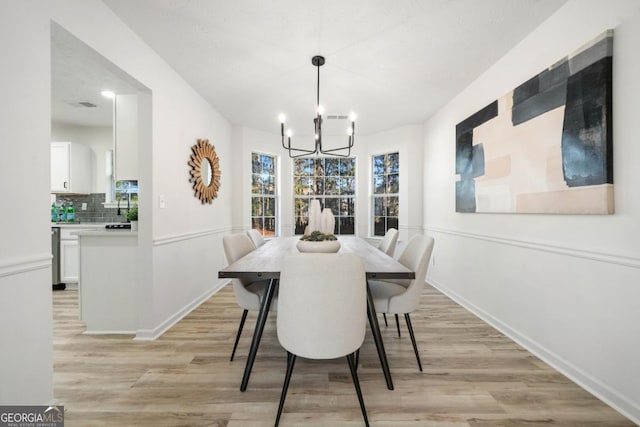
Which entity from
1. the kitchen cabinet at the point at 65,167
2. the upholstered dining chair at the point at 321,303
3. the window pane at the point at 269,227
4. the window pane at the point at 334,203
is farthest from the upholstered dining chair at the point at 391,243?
the kitchen cabinet at the point at 65,167

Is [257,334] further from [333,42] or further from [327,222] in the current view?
[333,42]

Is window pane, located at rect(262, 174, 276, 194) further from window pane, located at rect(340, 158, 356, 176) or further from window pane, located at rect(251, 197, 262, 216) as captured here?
window pane, located at rect(340, 158, 356, 176)

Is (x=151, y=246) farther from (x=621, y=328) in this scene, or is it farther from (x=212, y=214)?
(x=621, y=328)

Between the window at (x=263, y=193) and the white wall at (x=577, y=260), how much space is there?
331 cm

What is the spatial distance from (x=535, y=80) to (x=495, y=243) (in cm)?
136

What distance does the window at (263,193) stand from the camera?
15.9ft

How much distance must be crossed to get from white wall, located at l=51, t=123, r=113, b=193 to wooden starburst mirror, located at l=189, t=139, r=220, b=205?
2.04 m

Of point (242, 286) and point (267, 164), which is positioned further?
point (267, 164)

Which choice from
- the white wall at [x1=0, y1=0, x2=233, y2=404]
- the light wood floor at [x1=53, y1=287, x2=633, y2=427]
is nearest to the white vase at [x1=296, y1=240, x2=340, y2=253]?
the light wood floor at [x1=53, y1=287, x2=633, y2=427]

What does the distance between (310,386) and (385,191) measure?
3812mm

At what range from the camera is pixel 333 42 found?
7.39ft

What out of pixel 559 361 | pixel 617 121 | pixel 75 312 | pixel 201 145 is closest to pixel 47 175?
pixel 201 145

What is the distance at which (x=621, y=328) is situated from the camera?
154cm

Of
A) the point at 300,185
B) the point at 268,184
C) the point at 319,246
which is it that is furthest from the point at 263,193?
the point at 319,246
